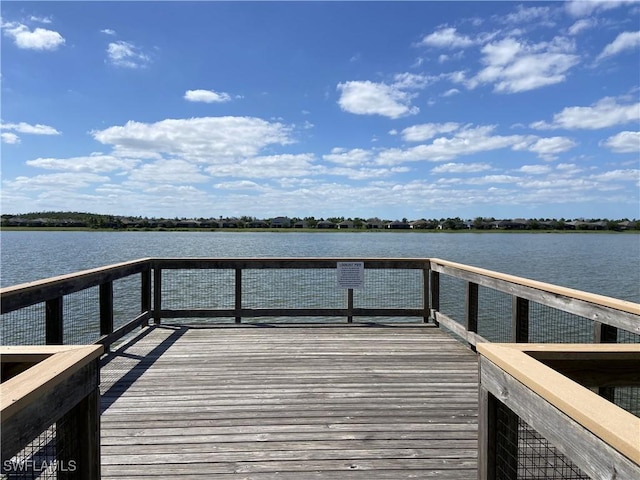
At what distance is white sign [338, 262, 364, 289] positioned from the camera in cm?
603

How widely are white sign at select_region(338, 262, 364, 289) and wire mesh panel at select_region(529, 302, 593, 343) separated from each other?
95.4 inches

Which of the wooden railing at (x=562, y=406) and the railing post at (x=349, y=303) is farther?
the railing post at (x=349, y=303)

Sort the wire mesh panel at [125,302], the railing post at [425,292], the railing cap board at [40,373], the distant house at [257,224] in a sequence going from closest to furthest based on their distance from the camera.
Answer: the railing cap board at [40,373] < the railing post at [425,292] < the wire mesh panel at [125,302] < the distant house at [257,224]

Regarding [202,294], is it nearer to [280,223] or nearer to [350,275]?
[350,275]

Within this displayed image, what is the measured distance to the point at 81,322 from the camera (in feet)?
27.7

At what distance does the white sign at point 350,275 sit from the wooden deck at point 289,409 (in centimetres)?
105

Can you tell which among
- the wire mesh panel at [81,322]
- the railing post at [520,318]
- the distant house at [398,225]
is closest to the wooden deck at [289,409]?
the railing post at [520,318]

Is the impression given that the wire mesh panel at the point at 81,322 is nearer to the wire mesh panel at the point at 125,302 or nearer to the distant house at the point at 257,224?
the wire mesh panel at the point at 125,302

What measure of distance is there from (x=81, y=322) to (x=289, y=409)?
6.85 m

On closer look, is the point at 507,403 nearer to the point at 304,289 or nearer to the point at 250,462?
the point at 250,462

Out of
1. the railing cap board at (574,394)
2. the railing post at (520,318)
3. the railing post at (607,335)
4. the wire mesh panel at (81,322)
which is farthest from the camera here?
the wire mesh panel at (81,322)

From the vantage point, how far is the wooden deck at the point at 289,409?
246 cm

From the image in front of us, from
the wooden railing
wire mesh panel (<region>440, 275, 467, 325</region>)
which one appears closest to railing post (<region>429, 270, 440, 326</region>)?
wire mesh panel (<region>440, 275, 467, 325</region>)

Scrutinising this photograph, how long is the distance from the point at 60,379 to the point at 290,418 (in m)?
1.94
